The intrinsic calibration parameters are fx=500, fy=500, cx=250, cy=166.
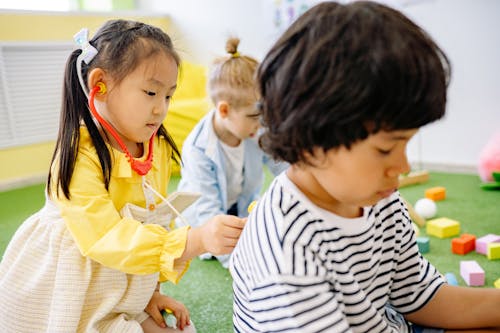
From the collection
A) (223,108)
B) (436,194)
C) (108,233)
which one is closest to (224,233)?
(108,233)

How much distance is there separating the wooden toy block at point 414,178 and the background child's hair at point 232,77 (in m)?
0.91

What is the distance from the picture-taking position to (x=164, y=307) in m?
1.12

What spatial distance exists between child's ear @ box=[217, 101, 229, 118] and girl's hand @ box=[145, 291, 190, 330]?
629 millimetres

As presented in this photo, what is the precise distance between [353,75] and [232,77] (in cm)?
107

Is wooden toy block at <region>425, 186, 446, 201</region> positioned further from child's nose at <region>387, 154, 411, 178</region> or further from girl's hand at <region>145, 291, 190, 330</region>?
child's nose at <region>387, 154, 411, 178</region>

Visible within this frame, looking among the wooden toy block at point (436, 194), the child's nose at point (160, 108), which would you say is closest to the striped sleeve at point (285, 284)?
the child's nose at point (160, 108)

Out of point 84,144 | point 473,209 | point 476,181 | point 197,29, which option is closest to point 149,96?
point 84,144

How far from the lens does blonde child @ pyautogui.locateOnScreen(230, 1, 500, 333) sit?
0.52 meters

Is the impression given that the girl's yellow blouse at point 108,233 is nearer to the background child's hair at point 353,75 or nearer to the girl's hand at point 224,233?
the girl's hand at point 224,233

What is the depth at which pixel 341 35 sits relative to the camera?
1.73 feet

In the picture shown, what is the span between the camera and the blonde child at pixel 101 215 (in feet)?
2.85

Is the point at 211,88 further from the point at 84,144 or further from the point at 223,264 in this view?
the point at 84,144

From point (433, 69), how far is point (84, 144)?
0.65 m

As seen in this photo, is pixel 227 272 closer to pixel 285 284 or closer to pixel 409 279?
pixel 409 279
